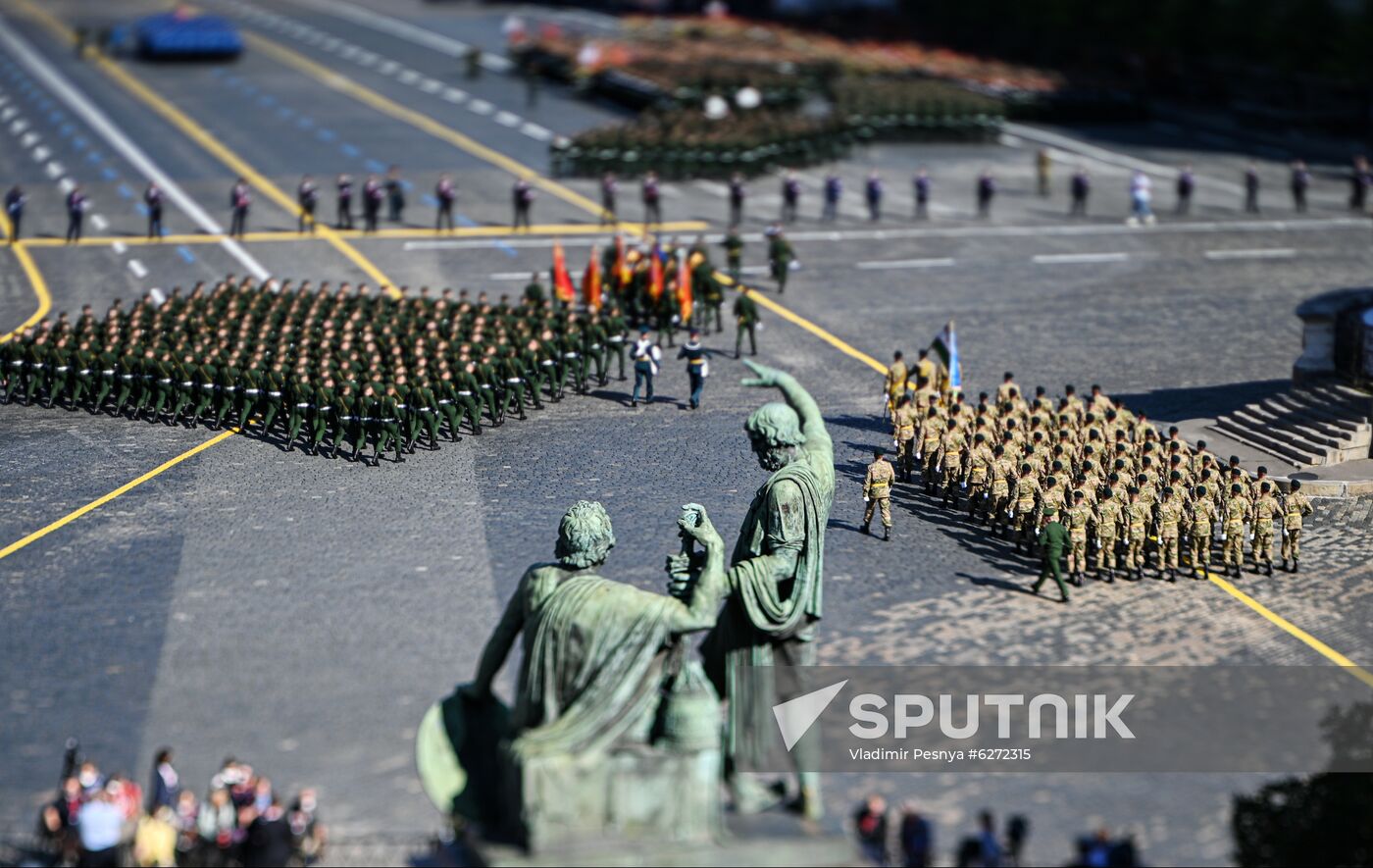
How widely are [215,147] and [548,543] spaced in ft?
145

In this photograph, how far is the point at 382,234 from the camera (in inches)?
2406

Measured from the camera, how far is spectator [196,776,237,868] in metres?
22.4

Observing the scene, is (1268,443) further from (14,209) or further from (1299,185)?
(14,209)

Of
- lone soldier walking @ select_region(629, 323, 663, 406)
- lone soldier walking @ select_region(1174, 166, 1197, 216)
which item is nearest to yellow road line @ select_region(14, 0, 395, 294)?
lone soldier walking @ select_region(629, 323, 663, 406)

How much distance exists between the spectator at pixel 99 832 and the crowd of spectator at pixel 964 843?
25.5ft

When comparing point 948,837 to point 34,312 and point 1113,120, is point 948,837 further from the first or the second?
point 1113,120

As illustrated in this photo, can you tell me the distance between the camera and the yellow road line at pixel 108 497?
3381 centimetres

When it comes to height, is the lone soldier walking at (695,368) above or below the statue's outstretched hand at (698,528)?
below

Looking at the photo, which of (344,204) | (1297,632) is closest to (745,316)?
(1297,632)

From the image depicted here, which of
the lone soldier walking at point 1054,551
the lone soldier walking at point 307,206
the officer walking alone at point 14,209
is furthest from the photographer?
the lone soldier walking at point 307,206

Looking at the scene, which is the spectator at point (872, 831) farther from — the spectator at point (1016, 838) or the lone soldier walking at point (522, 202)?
the lone soldier walking at point (522, 202)

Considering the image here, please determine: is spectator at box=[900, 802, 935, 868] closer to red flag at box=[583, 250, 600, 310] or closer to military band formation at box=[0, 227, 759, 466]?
military band formation at box=[0, 227, 759, 466]

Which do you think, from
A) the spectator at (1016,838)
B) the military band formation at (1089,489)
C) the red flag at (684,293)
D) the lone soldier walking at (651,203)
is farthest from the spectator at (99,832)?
the lone soldier walking at (651,203)

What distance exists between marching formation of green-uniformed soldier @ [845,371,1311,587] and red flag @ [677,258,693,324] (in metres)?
9.56
